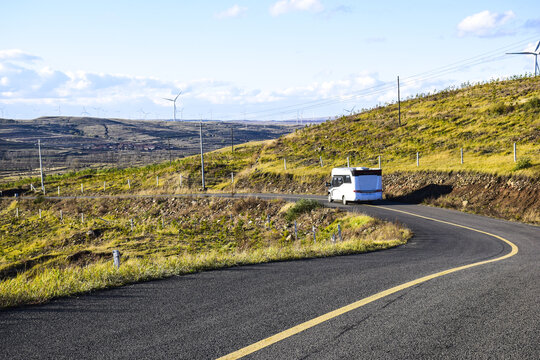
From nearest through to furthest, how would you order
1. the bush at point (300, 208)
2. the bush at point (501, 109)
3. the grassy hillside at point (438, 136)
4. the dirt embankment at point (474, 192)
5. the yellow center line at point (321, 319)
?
the yellow center line at point (321, 319), the dirt embankment at point (474, 192), the bush at point (300, 208), the grassy hillside at point (438, 136), the bush at point (501, 109)

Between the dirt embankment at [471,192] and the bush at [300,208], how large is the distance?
737 centimetres

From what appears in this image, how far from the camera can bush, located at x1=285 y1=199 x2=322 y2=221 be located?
28312 millimetres

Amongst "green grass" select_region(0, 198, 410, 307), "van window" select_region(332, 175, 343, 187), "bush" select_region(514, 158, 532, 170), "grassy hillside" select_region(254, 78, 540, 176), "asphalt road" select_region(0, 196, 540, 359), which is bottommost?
"green grass" select_region(0, 198, 410, 307)

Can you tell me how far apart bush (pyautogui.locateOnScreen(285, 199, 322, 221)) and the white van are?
223 centimetres

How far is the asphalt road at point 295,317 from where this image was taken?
4285 mm

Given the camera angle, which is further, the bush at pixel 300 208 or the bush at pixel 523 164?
the bush at pixel 300 208

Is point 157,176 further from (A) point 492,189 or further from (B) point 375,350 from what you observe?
(B) point 375,350

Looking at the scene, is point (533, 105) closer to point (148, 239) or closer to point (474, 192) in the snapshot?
point (474, 192)

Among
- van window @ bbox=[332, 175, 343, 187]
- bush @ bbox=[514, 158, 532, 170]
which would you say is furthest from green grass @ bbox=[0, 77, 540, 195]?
van window @ bbox=[332, 175, 343, 187]

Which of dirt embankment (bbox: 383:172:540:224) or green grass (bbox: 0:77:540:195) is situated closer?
dirt embankment (bbox: 383:172:540:224)

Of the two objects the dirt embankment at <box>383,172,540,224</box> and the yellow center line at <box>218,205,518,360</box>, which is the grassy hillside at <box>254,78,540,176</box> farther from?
the yellow center line at <box>218,205,518,360</box>

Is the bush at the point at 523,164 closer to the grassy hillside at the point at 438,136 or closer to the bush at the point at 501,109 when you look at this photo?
the grassy hillside at the point at 438,136

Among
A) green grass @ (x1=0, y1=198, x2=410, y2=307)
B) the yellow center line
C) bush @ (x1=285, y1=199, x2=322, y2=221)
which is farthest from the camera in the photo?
bush @ (x1=285, y1=199, x2=322, y2=221)

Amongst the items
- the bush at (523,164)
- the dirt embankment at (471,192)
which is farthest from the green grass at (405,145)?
the dirt embankment at (471,192)
